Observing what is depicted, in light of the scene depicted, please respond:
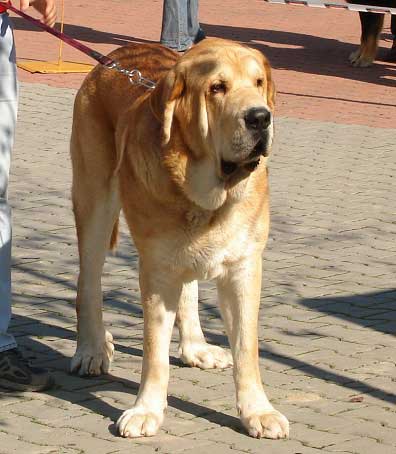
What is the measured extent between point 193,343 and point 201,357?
80mm

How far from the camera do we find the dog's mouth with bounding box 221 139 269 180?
4.63 m

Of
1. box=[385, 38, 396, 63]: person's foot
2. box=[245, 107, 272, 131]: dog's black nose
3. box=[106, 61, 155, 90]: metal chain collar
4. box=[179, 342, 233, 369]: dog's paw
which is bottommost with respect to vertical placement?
box=[179, 342, 233, 369]: dog's paw

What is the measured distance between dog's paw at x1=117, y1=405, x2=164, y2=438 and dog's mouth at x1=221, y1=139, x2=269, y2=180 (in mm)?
1055

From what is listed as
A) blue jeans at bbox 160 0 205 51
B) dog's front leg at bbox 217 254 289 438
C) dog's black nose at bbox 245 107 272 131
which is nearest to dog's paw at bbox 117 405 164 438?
dog's front leg at bbox 217 254 289 438

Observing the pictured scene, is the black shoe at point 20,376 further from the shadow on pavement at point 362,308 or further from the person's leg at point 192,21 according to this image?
the person's leg at point 192,21

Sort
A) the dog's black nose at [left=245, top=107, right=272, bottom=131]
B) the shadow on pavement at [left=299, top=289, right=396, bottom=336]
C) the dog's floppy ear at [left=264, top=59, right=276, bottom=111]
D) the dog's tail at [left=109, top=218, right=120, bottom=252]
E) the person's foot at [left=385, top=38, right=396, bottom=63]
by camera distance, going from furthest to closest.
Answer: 1. the person's foot at [left=385, top=38, right=396, bottom=63]
2. the shadow on pavement at [left=299, top=289, right=396, bottom=336]
3. the dog's tail at [left=109, top=218, right=120, bottom=252]
4. the dog's floppy ear at [left=264, top=59, right=276, bottom=111]
5. the dog's black nose at [left=245, top=107, right=272, bottom=131]

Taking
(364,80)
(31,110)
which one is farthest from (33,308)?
(364,80)

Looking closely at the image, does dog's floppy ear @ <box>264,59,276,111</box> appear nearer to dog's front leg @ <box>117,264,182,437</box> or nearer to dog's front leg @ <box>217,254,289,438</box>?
dog's front leg @ <box>217,254,289,438</box>

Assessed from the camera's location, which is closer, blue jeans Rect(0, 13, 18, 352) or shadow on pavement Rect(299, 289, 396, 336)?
blue jeans Rect(0, 13, 18, 352)

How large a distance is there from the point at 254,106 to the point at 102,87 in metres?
1.49

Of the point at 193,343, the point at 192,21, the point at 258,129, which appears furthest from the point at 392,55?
the point at 258,129

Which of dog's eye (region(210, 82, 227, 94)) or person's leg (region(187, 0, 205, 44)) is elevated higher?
dog's eye (region(210, 82, 227, 94))

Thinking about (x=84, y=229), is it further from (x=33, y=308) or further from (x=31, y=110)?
(x=31, y=110)

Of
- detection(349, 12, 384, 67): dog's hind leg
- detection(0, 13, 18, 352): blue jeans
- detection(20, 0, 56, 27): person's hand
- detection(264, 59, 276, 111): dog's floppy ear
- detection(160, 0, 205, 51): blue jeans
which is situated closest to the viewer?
detection(264, 59, 276, 111): dog's floppy ear
